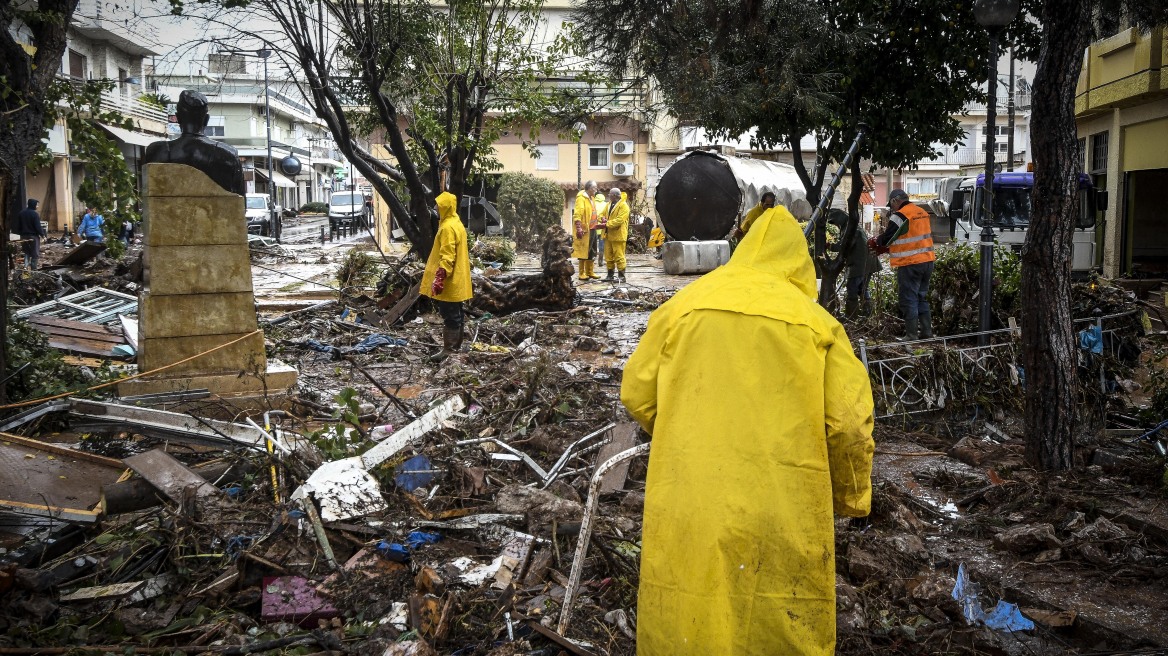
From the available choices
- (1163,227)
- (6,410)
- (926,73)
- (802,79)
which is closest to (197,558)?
(6,410)

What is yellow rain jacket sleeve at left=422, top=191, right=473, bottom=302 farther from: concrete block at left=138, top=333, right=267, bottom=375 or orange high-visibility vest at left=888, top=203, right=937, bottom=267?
orange high-visibility vest at left=888, top=203, right=937, bottom=267

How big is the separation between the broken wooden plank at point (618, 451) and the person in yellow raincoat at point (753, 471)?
247 cm

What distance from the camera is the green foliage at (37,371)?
703 centimetres

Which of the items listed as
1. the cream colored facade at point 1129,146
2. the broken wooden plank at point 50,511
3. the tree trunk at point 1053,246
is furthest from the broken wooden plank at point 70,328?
the cream colored facade at point 1129,146

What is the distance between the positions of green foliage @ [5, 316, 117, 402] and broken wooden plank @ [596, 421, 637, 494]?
3.87 meters

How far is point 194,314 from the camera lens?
7129mm

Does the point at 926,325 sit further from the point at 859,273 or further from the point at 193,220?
the point at 193,220

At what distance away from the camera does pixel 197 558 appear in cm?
436

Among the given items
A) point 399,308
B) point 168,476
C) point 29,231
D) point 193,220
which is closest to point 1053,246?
point 168,476

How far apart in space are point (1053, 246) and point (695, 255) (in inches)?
547

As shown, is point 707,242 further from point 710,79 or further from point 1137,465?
point 1137,465

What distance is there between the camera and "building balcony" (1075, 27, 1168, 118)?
16.6 meters

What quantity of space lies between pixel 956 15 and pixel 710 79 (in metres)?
2.99

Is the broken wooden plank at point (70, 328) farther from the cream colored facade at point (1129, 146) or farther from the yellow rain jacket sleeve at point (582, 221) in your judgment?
the cream colored facade at point (1129, 146)
